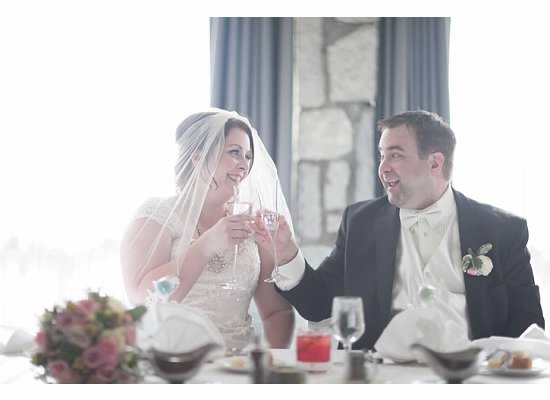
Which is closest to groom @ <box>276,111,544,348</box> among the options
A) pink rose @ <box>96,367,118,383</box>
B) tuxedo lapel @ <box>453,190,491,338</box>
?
tuxedo lapel @ <box>453,190,491,338</box>

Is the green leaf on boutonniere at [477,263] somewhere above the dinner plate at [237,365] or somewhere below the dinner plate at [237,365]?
above

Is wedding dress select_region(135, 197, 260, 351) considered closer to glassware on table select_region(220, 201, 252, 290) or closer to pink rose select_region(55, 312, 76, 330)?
glassware on table select_region(220, 201, 252, 290)

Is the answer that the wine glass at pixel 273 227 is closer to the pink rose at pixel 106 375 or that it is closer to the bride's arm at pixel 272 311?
the bride's arm at pixel 272 311

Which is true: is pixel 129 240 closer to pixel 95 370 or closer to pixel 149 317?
pixel 149 317

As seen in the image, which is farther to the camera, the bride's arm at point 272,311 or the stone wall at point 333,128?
the stone wall at point 333,128

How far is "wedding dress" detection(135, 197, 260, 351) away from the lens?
117 inches

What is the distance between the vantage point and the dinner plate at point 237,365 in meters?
1.93

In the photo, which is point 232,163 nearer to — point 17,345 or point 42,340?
point 17,345

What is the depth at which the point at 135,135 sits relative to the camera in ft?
14.0

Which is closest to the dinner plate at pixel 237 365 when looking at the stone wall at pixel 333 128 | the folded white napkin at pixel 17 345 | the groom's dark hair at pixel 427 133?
the folded white napkin at pixel 17 345

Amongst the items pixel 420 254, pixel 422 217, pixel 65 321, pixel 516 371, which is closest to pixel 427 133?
pixel 422 217

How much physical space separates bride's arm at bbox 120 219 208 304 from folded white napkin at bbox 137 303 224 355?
852mm

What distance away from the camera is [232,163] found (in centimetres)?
306

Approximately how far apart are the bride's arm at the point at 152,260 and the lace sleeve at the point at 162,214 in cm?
3
